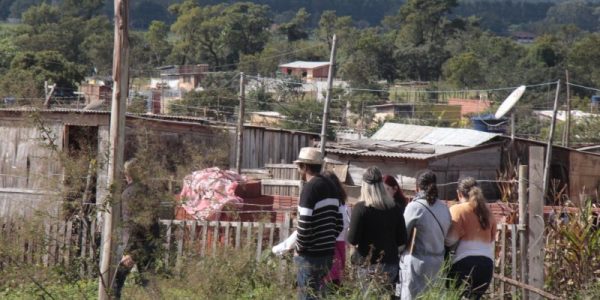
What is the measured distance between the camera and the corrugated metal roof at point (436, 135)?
21.5 meters

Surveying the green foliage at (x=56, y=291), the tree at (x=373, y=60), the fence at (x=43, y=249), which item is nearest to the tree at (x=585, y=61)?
the tree at (x=373, y=60)

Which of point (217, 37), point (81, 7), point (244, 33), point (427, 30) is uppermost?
point (81, 7)

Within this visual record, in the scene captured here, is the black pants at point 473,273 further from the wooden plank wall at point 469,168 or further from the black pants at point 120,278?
the wooden plank wall at point 469,168

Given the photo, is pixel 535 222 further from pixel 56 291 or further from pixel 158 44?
pixel 158 44

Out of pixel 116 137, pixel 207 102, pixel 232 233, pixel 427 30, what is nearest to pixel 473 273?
pixel 116 137

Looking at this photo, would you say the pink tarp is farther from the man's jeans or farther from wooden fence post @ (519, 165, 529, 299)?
the man's jeans

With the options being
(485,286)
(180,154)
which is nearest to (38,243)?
(485,286)

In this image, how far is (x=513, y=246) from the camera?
847 cm

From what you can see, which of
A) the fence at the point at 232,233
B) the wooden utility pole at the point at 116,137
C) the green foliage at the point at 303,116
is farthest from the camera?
the green foliage at the point at 303,116

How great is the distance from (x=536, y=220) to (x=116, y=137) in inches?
140

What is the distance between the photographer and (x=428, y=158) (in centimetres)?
1931

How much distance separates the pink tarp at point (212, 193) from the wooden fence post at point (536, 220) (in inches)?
191

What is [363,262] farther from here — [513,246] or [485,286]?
[513,246]

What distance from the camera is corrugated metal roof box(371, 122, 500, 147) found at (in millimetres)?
21531
